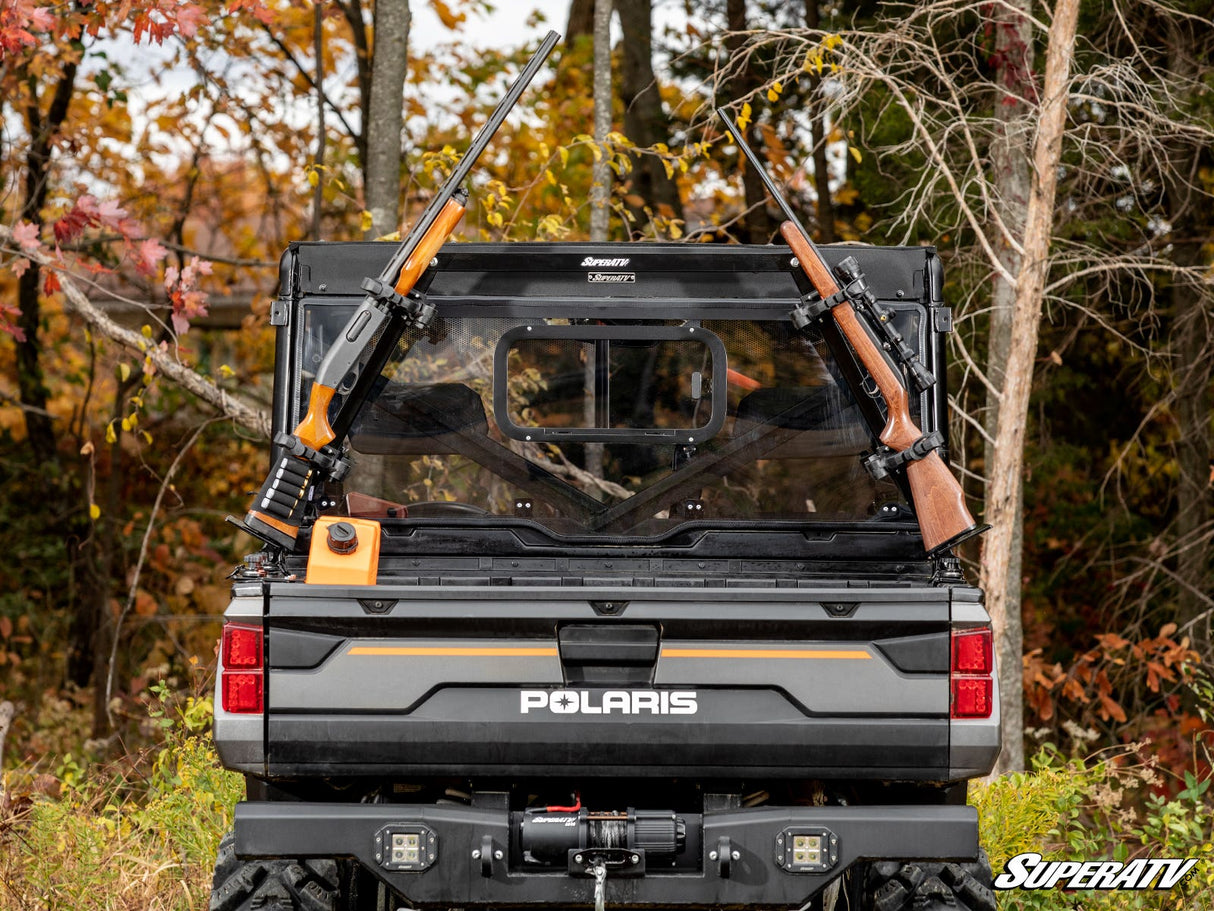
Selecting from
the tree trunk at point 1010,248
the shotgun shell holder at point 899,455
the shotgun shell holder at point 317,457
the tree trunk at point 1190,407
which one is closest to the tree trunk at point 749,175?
the tree trunk at point 1190,407

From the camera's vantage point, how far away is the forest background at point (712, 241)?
23.4ft

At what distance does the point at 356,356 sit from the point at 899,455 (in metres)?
1.79

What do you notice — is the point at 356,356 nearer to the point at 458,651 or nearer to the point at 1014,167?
the point at 458,651

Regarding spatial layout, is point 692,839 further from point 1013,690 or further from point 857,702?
point 1013,690

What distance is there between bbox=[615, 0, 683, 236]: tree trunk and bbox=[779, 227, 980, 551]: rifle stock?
8.83 meters

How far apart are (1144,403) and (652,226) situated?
625cm

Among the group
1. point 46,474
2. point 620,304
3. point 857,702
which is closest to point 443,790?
point 857,702

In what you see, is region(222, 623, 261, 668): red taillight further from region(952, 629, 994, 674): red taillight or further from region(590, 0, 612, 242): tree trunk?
region(590, 0, 612, 242): tree trunk

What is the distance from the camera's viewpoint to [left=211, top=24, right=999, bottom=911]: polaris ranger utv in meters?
3.74

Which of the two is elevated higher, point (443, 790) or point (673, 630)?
point (673, 630)

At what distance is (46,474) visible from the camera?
13.7m

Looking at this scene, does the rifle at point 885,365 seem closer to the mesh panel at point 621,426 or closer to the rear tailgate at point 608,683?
the mesh panel at point 621,426

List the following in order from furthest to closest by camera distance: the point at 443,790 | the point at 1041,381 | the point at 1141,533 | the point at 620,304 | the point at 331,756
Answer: the point at 1141,533 < the point at 1041,381 < the point at 620,304 < the point at 443,790 < the point at 331,756

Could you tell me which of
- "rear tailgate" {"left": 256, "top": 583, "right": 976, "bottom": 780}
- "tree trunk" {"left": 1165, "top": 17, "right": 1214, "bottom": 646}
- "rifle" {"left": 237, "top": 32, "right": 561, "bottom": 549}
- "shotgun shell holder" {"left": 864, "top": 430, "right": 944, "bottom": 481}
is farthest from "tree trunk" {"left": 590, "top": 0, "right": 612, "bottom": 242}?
"rear tailgate" {"left": 256, "top": 583, "right": 976, "bottom": 780}
